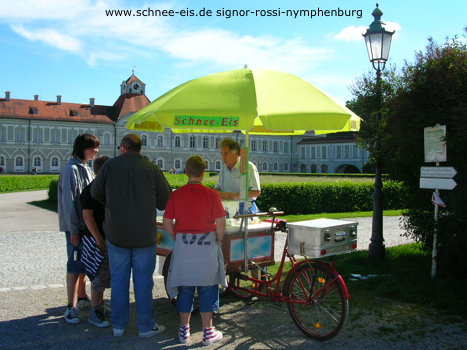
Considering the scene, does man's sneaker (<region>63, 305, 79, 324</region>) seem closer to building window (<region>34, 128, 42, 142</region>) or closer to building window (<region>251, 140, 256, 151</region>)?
building window (<region>34, 128, 42, 142</region>)

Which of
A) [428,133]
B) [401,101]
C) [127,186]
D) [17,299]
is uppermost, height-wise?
[401,101]

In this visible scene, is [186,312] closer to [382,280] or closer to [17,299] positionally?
[17,299]

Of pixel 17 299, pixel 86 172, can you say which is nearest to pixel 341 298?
pixel 86 172

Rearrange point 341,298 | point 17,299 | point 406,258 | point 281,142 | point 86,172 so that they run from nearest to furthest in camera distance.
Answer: point 341,298 → point 86,172 → point 17,299 → point 406,258 → point 281,142

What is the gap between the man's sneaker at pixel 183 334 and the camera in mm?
4074

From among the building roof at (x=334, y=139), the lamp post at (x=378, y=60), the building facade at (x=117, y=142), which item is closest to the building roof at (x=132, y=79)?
the building facade at (x=117, y=142)

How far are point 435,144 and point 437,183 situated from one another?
0.49 m

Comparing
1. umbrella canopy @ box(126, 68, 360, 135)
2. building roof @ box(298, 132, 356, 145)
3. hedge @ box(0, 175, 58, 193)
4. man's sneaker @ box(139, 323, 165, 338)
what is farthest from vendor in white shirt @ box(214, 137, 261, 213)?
building roof @ box(298, 132, 356, 145)

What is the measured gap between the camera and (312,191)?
16.6m

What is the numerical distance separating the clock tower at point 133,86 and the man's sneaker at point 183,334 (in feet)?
253

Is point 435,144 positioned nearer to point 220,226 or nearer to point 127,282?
point 220,226

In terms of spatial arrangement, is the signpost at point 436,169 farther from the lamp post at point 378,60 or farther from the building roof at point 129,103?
the building roof at point 129,103

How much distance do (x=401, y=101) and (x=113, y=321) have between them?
4.57 metres

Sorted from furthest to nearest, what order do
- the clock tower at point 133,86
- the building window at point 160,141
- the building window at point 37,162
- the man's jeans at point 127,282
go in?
the clock tower at point 133,86
the building window at point 160,141
the building window at point 37,162
the man's jeans at point 127,282
